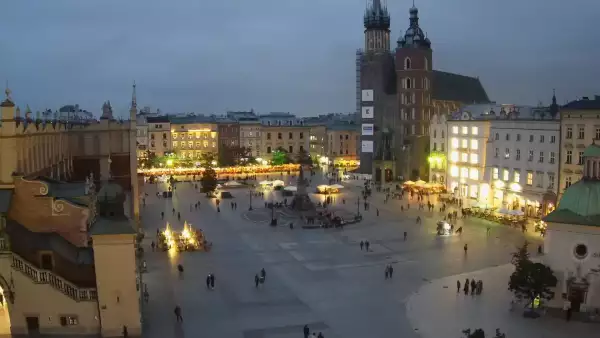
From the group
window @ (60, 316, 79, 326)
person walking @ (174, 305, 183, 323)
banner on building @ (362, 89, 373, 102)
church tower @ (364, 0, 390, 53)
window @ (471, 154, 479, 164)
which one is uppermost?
church tower @ (364, 0, 390, 53)

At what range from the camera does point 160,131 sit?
133m

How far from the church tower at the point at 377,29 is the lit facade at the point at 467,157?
29457mm

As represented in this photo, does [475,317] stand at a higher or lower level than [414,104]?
lower

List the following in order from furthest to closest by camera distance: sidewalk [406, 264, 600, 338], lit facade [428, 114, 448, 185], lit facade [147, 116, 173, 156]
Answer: lit facade [147, 116, 173, 156], lit facade [428, 114, 448, 185], sidewalk [406, 264, 600, 338]

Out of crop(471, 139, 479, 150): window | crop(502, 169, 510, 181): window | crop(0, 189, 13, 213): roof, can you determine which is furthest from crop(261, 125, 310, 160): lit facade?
crop(0, 189, 13, 213): roof

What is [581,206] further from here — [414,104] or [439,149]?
[414,104]

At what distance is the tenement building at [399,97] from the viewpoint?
303ft

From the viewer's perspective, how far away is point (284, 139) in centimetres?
14612

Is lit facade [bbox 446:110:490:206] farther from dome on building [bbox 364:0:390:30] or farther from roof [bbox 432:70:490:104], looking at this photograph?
dome on building [bbox 364:0:390:30]

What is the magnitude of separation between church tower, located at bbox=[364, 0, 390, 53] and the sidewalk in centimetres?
7399

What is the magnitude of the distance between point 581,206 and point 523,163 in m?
33.8

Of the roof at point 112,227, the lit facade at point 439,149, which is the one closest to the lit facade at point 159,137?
the lit facade at point 439,149

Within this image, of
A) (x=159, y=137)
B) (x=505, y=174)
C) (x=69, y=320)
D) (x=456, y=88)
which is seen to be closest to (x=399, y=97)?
(x=456, y=88)

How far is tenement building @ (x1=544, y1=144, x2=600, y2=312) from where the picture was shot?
99.0ft
